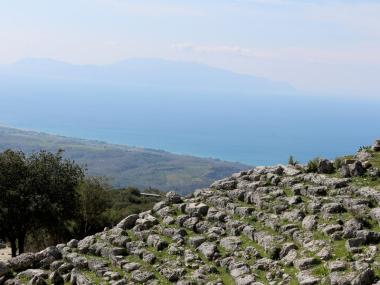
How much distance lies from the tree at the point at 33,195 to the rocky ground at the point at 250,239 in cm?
1285

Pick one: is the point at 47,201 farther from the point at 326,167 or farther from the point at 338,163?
the point at 338,163

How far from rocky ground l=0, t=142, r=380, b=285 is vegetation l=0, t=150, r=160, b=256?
13042 mm

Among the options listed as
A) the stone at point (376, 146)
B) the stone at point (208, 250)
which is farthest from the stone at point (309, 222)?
the stone at point (376, 146)

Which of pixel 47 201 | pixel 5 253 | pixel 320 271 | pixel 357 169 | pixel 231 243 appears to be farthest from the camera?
pixel 5 253

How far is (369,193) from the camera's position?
18797mm

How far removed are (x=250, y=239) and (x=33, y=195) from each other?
21854 mm

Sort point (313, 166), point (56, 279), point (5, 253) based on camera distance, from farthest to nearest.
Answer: point (5, 253), point (313, 166), point (56, 279)

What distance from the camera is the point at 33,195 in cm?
3659

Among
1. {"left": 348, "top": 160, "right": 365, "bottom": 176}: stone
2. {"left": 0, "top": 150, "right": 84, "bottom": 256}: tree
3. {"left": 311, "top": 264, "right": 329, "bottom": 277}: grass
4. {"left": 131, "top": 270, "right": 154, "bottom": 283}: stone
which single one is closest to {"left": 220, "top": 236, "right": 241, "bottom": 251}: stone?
{"left": 131, "top": 270, "right": 154, "bottom": 283}: stone

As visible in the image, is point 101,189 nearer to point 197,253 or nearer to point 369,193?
point 197,253

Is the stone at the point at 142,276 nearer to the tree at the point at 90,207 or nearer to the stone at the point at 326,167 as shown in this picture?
the stone at the point at 326,167

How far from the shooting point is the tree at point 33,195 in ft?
119

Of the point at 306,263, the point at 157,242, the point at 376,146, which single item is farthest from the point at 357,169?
the point at 157,242

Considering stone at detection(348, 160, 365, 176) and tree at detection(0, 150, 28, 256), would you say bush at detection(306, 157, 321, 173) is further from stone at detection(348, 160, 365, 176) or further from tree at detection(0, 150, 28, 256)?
tree at detection(0, 150, 28, 256)
